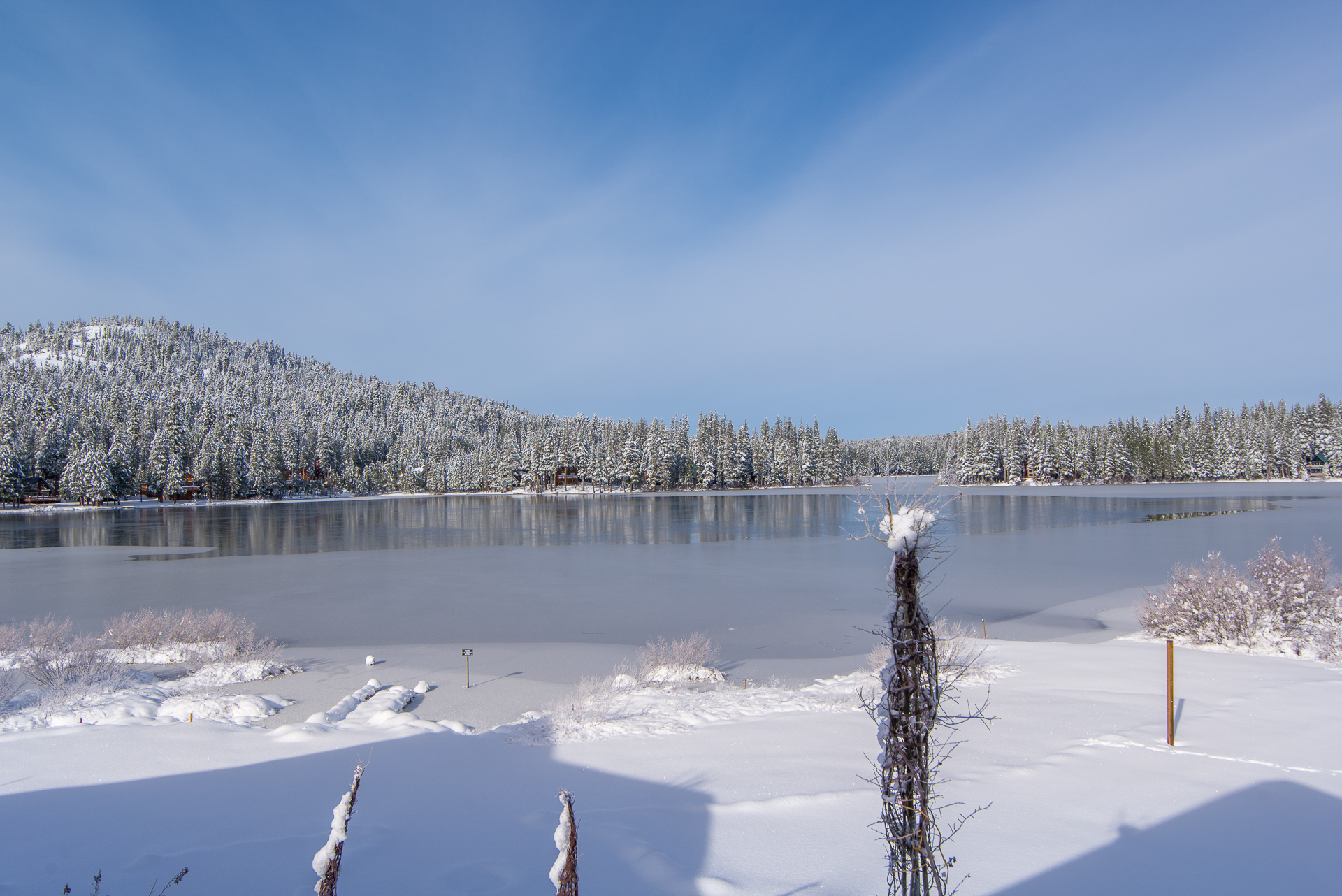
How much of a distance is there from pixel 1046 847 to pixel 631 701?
6260 millimetres

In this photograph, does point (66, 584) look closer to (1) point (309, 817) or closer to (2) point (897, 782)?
(1) point (309, 817)

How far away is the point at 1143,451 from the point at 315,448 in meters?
124

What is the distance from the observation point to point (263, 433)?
90500mm

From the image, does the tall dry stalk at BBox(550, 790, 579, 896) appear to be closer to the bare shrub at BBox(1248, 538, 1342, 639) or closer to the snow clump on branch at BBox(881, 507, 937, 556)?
the snow clump on branch at BBox(881, 507, 937, 556)

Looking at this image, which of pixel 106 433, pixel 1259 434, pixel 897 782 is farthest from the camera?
pixel 1259 434

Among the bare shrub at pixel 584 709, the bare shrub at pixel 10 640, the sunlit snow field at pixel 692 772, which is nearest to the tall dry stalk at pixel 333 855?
the sunlit snow field at pixel 692 772

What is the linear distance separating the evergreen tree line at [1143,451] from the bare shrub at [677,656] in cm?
8786

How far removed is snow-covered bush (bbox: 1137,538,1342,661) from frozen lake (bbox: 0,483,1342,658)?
208 centimetres

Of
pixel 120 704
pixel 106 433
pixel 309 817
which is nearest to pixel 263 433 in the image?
pixel 106 433

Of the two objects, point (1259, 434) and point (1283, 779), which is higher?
point (1259, 434)

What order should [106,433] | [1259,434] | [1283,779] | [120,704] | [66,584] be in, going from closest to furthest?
[1283,779] → [120,704] → [66,584] → [106,433] → [1259,434]

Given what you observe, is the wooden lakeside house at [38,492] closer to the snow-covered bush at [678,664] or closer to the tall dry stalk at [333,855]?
the snow-covered bush at [678,664]

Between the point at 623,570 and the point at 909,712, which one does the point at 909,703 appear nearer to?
the point at 909,712

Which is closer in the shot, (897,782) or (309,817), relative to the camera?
(897,782)
